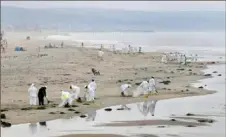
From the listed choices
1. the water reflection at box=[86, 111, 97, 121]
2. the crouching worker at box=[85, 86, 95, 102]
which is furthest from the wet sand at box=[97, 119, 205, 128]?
the crouching worker at box=[85, 86, 95, 102]

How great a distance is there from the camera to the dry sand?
21.8m

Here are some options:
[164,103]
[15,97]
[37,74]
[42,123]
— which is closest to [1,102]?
[15,97]

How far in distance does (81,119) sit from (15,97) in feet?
18.2

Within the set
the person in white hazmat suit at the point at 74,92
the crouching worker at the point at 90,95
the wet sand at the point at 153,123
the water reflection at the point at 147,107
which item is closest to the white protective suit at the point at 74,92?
the person in white hazmat suit at the point at 74,92

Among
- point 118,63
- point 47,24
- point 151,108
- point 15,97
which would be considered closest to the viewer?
point 151,108

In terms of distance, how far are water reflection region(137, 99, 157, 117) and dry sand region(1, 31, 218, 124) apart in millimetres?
574

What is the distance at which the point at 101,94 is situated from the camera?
25844mm

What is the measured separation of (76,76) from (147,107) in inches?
388

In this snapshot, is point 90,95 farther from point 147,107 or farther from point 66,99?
point 147,107

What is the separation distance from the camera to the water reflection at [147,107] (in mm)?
21438

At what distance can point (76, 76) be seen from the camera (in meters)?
32.0

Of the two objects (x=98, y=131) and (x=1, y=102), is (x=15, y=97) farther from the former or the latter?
(x=98, y=131)

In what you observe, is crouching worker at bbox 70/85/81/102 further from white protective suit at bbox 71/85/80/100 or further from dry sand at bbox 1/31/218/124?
dry sand at bbox 1/31/218/124

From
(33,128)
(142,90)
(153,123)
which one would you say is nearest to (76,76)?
(142,90)
